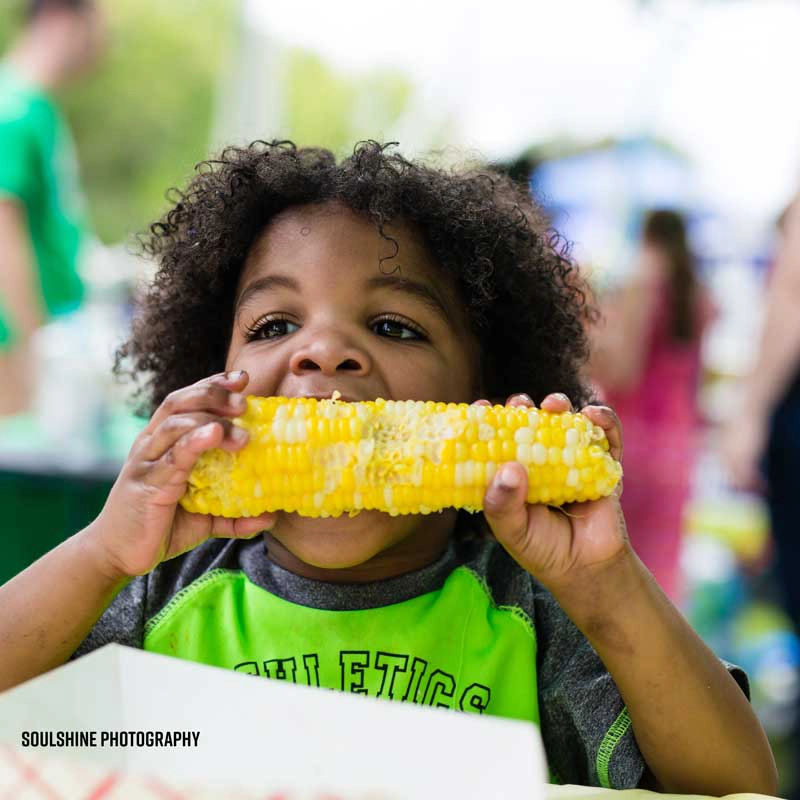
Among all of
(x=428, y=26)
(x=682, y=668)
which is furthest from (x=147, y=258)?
(x=428, y=26)

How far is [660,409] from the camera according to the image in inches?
176

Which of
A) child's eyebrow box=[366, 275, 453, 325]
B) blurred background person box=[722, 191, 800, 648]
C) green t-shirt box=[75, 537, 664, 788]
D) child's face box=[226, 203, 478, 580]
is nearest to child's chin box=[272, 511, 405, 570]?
child's face box=[226, 203, 478, 580]

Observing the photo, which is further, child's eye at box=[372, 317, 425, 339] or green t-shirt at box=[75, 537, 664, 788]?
child's eye at box=[372, 317, 425, 339]

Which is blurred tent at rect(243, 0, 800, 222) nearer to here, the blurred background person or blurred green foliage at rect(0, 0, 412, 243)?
the blurred background person

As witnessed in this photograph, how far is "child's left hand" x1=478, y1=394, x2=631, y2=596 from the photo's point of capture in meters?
1.21

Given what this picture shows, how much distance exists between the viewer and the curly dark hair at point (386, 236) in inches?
62.4

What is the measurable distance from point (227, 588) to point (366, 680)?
0.99 feet

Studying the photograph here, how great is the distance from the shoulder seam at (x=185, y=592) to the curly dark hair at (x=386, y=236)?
455 mm

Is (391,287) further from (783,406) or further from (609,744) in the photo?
(783,406)

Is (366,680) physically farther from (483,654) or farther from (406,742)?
(406,742)

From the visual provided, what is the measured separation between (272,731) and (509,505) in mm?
476

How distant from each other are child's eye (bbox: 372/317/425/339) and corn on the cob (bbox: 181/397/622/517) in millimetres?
245

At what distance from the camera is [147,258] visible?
195 centimetres

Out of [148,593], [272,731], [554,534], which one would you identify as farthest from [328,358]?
[272,731]
